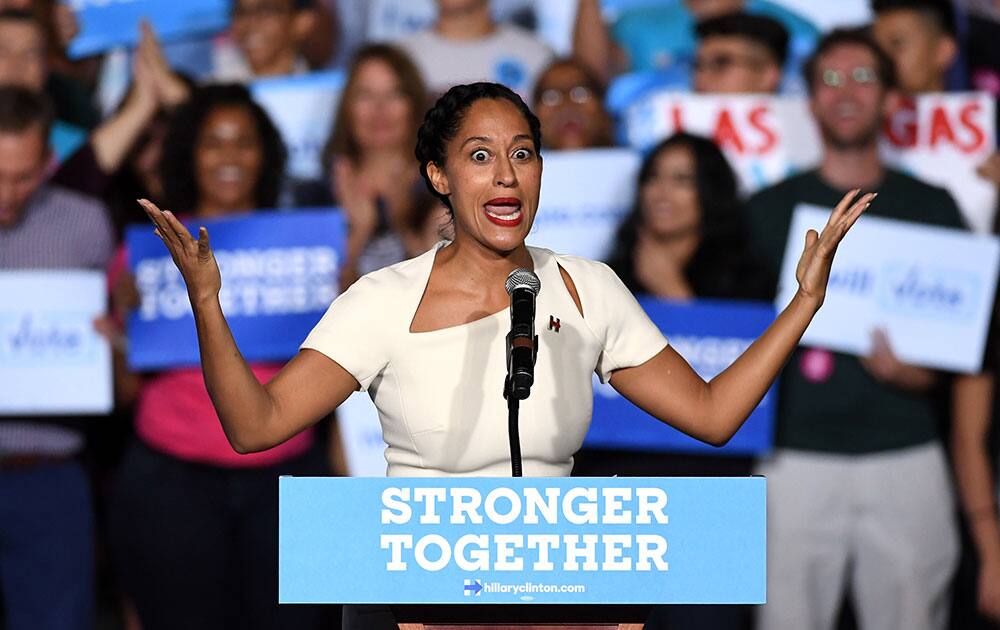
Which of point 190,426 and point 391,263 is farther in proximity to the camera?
point 391,263

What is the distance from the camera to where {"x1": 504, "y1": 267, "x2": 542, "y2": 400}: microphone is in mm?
2326

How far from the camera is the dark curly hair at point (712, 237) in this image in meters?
5.14

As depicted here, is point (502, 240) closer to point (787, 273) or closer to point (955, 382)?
point (787, 273)

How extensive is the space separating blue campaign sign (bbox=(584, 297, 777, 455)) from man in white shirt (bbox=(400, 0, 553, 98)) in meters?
A: 1.35

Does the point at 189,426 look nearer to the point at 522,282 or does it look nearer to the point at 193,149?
the point at 193,149

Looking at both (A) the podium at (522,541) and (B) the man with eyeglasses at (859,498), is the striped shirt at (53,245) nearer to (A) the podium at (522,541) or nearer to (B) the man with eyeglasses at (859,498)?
(B) the man with eyeglasses at (859,498)

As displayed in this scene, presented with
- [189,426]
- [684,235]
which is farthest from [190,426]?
[684,235]

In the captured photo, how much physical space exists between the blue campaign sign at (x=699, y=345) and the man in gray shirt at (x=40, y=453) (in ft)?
5.58

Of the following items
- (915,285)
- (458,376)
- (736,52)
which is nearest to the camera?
(458,376)

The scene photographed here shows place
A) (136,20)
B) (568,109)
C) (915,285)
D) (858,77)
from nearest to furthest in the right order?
1. (915,285)
2. (858,77)
3. (568,109)
4. (136,20)

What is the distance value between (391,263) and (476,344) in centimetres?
253

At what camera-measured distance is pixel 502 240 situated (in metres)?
2.71

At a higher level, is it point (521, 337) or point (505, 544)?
point (521, 337)

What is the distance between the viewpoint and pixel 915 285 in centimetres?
507
